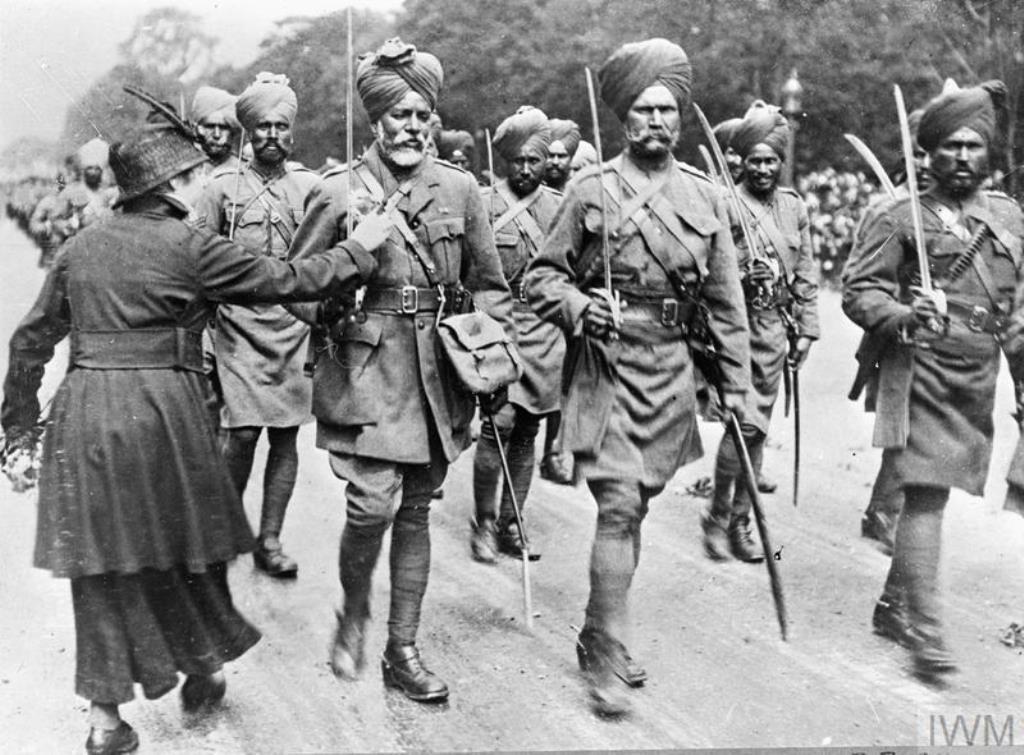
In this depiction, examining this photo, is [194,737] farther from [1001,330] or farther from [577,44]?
[577,44]

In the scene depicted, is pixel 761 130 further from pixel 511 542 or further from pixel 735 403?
pixel 511 542

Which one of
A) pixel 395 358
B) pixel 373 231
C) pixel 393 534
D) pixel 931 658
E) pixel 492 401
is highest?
pixel 373 231

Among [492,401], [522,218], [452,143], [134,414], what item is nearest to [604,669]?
[492,401]

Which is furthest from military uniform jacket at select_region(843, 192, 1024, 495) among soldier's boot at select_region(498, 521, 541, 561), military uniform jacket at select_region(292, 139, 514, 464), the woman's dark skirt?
the woman's dark skirt

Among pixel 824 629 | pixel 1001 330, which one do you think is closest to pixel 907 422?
pixel 1001 330

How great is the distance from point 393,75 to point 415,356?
0.99m

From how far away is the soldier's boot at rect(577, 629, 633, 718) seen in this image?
400 centimetres

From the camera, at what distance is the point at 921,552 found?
436 centimetres

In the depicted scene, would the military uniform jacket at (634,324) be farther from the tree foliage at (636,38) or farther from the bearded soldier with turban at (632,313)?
the tree foliage at (636,38)

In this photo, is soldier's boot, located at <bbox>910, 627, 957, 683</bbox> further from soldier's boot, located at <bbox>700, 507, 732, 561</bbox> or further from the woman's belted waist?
the woman's belted waist

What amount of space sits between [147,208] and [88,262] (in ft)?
0.85

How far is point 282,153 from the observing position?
18.9 feet

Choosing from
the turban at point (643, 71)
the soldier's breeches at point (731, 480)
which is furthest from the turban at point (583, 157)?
the turban at point (643, 71)

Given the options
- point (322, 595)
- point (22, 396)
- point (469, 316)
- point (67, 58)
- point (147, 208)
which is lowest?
point (322, 595)
